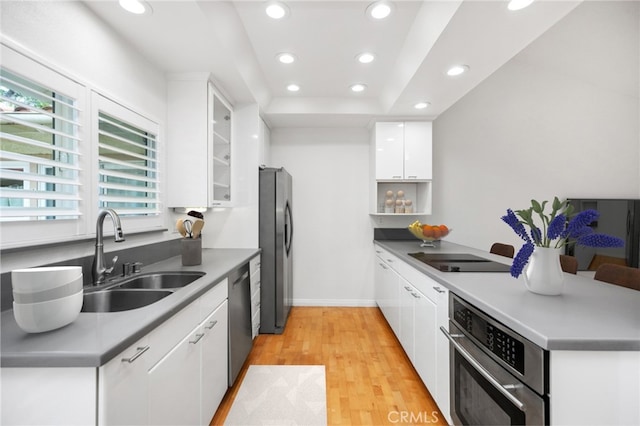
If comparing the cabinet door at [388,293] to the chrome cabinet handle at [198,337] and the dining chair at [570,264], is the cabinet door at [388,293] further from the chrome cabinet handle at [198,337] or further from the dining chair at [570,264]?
the chrome cabinet handle at [198,337]

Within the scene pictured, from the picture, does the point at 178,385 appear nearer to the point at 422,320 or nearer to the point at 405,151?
the point at 422,320

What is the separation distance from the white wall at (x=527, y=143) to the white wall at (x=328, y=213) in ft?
3.69

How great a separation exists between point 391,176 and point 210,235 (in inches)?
86.7

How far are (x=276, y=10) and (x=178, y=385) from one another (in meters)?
2.20

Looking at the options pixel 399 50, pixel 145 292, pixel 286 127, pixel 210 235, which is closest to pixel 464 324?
pixel 145 292

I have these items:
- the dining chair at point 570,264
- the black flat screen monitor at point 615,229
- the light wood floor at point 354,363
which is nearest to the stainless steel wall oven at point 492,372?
the light wood floor at point 354,363

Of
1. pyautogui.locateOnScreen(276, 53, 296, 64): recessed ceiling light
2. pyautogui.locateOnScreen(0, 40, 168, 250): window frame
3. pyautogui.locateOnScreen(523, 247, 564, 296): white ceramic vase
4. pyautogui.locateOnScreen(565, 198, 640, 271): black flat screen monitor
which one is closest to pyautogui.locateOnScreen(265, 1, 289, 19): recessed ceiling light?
pyautogui.locateOnScreen(276, 53, 296, 64): recessed ceiling light

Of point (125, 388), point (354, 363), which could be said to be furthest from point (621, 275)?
point (125, 388)

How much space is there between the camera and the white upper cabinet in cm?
335

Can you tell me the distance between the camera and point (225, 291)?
182cm

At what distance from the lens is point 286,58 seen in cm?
242

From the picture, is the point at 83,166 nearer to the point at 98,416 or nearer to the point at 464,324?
the point at 98,416

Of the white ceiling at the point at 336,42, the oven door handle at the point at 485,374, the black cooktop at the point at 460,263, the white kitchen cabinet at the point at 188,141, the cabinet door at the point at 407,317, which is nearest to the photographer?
the oven door handle at the point at 485,374

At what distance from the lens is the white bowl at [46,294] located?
82 centimetres
